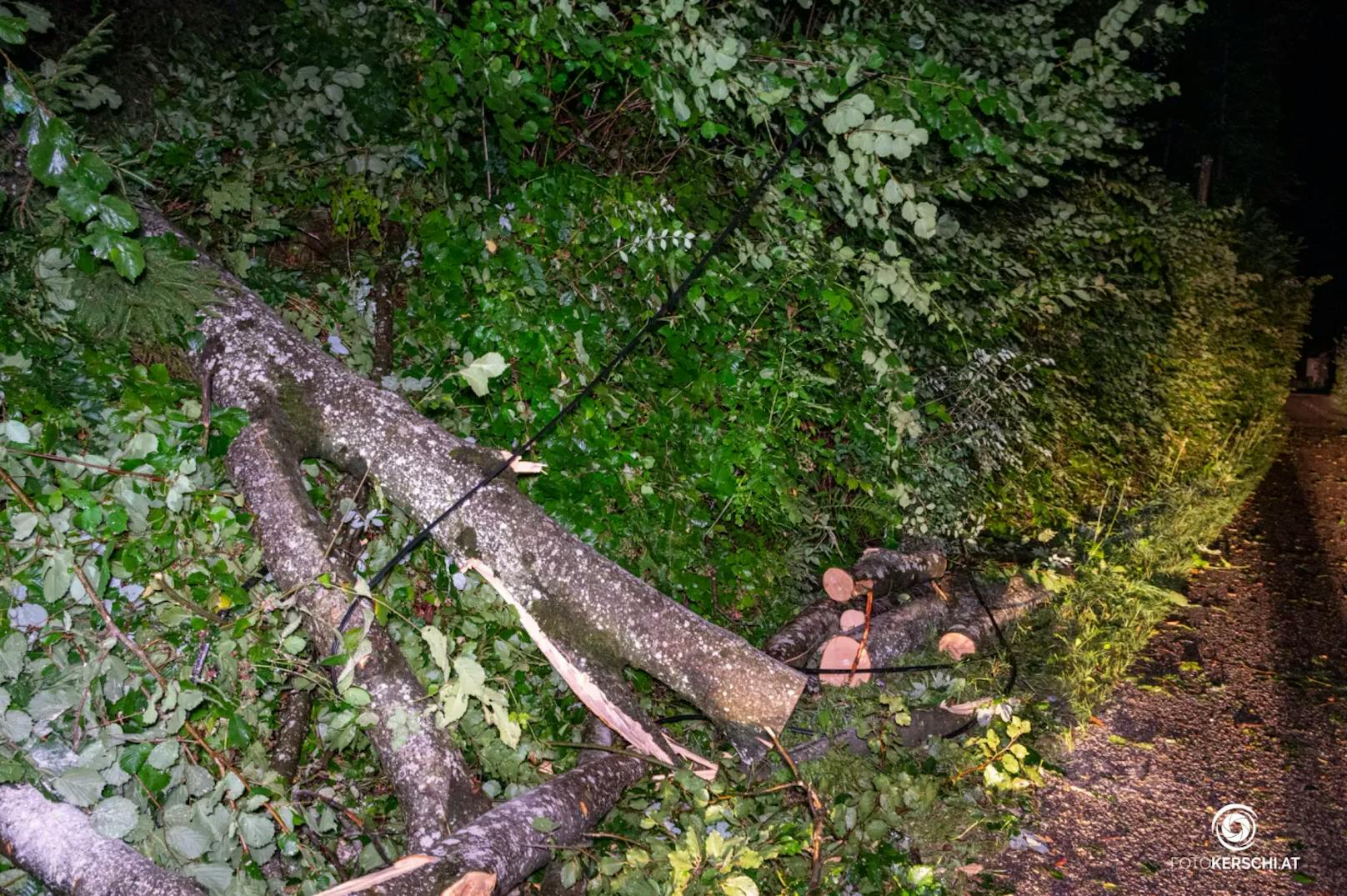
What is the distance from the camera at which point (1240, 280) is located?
10.0 m

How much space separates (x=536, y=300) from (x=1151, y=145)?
20.5 meters

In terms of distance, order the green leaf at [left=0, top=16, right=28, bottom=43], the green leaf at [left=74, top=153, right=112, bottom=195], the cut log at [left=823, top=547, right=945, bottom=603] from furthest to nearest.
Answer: the cut log at [left=823, top=547, right=945, bottom=603], the green leaf at [left=74, top=153, right=112, bottom=195], the green leaf at [left=0, top=16, right=28, bottom=43]

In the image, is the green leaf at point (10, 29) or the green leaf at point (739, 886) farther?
the green leaf at point (739, 886)

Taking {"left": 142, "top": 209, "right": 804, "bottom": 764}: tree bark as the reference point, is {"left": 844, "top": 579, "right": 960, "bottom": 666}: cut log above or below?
below

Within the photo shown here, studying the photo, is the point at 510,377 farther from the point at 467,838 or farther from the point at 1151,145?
the point at 1151,145

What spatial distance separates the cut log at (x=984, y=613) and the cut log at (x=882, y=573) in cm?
29

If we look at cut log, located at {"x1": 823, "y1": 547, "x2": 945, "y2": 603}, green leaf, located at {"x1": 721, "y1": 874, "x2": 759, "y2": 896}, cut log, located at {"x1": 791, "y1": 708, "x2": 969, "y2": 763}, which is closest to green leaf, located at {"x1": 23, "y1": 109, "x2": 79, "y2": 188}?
green leaf, located at {"x1": 721, "y1": 874, "x2": 759, "y2": 896}

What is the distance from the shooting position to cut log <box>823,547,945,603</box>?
14.0 feet

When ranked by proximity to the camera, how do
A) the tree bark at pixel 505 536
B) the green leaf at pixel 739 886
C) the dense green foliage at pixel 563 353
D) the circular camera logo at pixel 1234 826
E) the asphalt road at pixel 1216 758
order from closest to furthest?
the green leaf at pixel 739 886 < the dense green foliage at pixel 563 353 < the tree bark at pixel 505 536 < the asphalt road at pixel 1216 758 < the circular camera logo at pixel 1234 826

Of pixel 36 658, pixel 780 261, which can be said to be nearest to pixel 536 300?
pixel 780 261

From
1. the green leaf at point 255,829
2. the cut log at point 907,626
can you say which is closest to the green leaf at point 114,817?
the green leaf at point 255,829

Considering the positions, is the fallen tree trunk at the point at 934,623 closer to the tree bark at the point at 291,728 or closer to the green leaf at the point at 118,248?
the tree bark at the point at 291,728

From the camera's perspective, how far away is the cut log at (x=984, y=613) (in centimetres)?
443

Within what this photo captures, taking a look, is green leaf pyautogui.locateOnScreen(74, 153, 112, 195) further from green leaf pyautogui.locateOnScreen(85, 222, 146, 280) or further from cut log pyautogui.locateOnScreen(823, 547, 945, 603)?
cut log pyautogui.locateOnScreen(823, 547, 945, 603)
